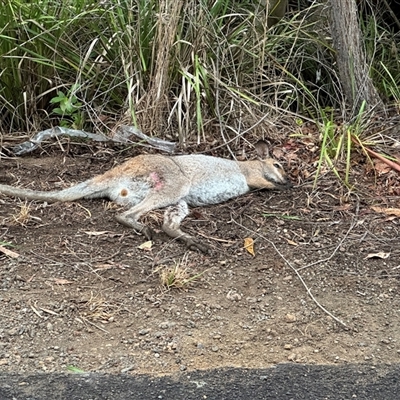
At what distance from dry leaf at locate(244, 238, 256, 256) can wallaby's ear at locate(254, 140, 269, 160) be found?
1399 mm

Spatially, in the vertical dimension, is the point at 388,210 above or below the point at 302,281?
below

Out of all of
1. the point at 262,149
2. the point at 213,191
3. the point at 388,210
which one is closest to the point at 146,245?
the point at 213,191

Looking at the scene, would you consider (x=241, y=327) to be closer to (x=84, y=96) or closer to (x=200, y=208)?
(x=200, y=208)

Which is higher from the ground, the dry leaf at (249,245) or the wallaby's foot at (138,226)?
the dry leaf at (249,245)

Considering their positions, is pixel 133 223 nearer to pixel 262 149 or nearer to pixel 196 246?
pixel 196 246

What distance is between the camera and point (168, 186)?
520 cm

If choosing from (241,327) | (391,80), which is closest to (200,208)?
(241,327)

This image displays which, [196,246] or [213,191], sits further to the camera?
[213,191]

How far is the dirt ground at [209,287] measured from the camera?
3535 mm

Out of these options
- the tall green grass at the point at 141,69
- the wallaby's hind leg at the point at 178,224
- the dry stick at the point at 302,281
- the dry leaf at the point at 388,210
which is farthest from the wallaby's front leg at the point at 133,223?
the dry leaf at the point at 388,210

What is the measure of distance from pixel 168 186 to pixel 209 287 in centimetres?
126

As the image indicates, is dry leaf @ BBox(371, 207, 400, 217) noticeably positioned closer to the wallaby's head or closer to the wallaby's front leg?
the wallaby's head

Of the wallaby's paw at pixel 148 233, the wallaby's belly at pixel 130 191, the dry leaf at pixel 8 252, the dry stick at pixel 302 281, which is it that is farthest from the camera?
the wallaby's belly at pixel 130 191

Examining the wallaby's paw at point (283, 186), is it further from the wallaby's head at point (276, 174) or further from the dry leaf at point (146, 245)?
the dry leaf at point (146, 245)
